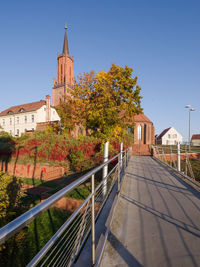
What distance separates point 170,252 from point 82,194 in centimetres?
610

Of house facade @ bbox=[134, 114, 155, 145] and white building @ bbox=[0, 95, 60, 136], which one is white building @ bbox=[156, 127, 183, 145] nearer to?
house facade @ bbox=[134, 114, 155, 145]

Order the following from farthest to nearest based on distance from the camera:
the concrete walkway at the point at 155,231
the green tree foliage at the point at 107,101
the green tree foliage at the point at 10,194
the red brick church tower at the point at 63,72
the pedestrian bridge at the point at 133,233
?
1. the red brick church tower at the point at 63,72
2. the green tree foliage at the point at 107,101
3. the green tree foliage at the point at 10,194
4. the concrete walkway at the point at 155,231
5. the pedestrian bridge at the point at 133,233

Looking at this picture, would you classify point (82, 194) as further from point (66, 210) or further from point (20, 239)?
point (20, 239)

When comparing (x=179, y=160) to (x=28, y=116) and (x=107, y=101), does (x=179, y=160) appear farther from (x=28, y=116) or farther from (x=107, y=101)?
(x=28, y=116)

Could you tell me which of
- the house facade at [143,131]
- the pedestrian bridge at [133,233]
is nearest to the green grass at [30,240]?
the pedestrian bridge at [133,233]

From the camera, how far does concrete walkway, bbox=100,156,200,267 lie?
2.09m

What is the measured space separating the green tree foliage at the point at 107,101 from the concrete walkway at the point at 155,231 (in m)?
11.2

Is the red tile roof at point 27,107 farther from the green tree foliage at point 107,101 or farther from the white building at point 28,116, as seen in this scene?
the green tree foliage at point 107,101

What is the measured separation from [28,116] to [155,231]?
37474 mm

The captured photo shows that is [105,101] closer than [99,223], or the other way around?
[99,223]

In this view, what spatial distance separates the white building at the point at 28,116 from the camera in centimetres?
3512

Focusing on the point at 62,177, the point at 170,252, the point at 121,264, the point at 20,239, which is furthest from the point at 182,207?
the point at 62,177

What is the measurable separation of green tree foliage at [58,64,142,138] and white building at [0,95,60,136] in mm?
18431

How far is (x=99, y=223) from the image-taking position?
2768 millimetres
